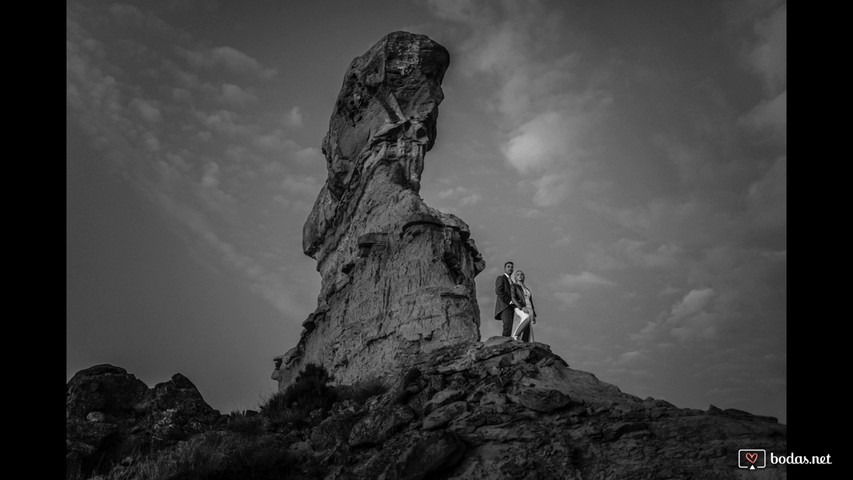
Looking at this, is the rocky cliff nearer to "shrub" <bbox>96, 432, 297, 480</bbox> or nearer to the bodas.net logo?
the bodas.net logo

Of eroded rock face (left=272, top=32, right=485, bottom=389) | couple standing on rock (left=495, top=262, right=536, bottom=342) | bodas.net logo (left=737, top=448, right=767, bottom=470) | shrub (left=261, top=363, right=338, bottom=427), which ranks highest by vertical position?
eroded rock face (left=272, top=32, right=485, bottom=389)

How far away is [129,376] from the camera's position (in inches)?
556

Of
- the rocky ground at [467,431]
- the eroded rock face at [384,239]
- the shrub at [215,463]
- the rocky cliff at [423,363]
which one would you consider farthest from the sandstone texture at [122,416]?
the eroded rock face at [384,239]

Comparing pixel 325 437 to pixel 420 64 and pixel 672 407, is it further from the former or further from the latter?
pixel 420 64

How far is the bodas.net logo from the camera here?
22.1 ft

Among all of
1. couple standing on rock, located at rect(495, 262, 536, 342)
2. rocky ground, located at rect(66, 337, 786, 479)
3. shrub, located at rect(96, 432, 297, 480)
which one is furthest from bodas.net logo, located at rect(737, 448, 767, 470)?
shrub, located at rect(96, 432, 297, 480)

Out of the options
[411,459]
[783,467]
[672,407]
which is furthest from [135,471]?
[783,467]

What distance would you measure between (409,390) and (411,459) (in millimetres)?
2817

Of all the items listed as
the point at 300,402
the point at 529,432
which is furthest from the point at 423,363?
the point at 300,402

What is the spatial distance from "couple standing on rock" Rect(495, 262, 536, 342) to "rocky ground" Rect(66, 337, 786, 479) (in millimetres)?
1027

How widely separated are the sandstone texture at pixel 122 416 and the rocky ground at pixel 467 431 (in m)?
0.04

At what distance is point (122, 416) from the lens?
42.6ft

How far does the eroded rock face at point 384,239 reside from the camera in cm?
1572

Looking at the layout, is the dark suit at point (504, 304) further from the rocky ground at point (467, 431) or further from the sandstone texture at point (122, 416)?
the sandstone texture at point (122, 416)
